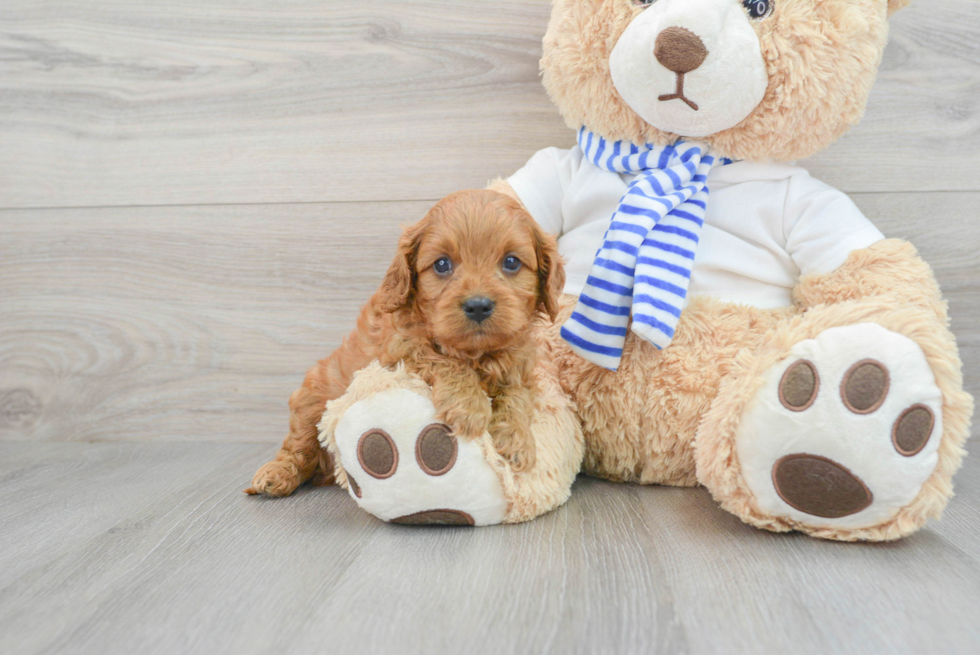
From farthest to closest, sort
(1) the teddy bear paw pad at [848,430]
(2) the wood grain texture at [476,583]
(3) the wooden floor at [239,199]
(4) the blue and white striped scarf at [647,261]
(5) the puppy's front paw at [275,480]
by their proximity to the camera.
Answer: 1. (3) the wooden floor at [239,199]
2. (5) the puppy's front paw at [275,480]
3. (4) the blue and white striped scarf at [647,261]
4. (1) the teddy bear paw pad at [848,430]
5. (2) the wood grain texture at [476,583]

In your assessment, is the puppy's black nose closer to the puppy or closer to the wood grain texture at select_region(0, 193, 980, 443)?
the puppy

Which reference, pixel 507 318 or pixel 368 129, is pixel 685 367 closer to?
pixel 507 318

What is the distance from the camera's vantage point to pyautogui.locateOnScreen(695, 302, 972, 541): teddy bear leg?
96cm

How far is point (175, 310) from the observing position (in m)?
1.75

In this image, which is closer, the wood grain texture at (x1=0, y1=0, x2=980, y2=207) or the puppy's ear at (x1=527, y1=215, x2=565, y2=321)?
the puppy's ear at (x1=527, y1=215, x2=565, y2=321)

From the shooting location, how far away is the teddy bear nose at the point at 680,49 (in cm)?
113

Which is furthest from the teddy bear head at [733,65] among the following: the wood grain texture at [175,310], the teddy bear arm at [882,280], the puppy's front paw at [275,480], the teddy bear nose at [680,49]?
the puppy's front paw at [275,480]

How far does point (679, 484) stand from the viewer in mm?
1315

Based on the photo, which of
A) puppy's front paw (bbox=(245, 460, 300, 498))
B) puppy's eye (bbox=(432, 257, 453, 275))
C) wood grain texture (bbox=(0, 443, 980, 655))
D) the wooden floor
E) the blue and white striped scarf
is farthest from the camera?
the wooden floor

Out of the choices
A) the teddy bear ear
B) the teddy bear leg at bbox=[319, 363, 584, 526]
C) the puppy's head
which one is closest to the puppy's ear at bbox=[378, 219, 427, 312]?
the puppy's head

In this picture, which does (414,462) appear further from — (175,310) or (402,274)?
(175,310)

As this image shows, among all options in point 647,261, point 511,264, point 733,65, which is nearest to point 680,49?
point 733,65

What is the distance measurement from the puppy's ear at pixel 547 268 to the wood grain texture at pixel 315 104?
0.56 m

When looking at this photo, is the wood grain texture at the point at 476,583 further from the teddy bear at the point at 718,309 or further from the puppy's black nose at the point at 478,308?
the puppy's black nose at the point at 478,308
